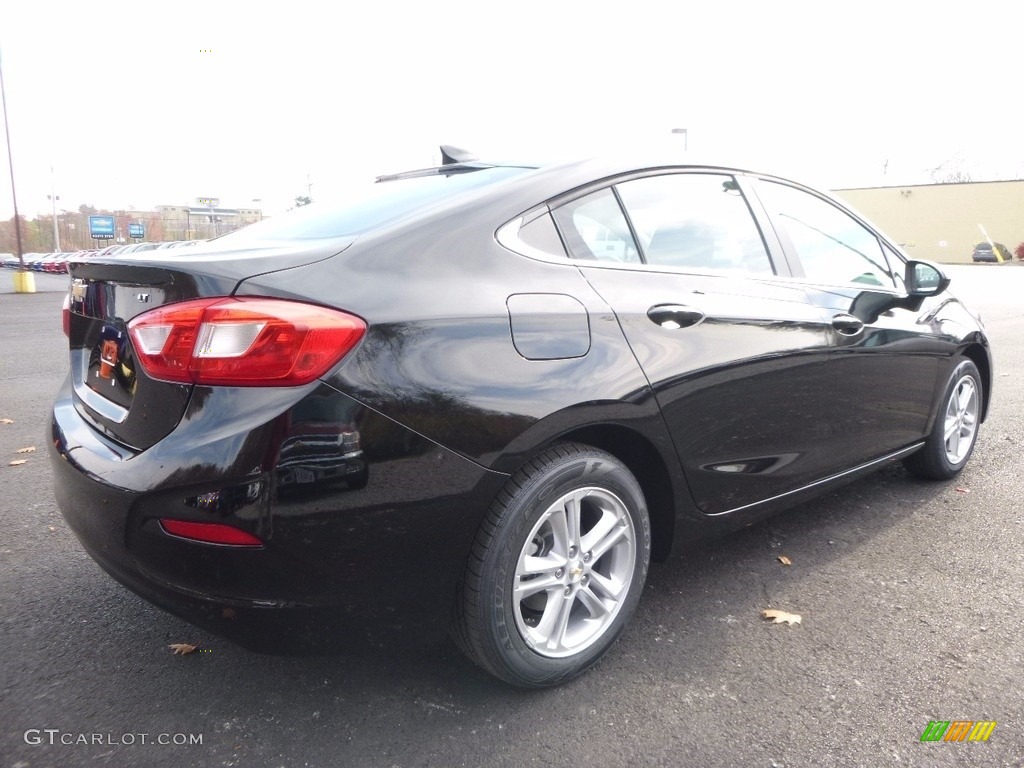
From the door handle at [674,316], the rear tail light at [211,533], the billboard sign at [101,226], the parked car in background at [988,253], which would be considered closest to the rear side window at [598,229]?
the door handle at [674,316]

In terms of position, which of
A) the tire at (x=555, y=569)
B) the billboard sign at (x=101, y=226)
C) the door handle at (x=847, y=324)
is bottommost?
the tire at (x=555, y=569)

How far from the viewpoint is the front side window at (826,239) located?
3.24m

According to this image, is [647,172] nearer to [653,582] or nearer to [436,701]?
[653,582]

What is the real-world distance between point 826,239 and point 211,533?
110 inches

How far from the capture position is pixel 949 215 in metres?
58.3

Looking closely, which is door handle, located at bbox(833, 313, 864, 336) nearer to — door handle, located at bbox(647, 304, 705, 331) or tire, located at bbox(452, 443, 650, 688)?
door handle, located at bbox(647, 304, 705, 331)

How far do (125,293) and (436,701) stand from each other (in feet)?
4.68

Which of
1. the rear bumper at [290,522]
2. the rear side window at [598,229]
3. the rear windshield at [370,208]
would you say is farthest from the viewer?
the rear side window at [598,229]

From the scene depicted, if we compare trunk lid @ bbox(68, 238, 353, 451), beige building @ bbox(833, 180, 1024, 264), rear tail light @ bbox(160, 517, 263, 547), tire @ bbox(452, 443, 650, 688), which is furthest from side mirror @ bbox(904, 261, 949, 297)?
beige building @ bbox(833, 180, 1024, 264)

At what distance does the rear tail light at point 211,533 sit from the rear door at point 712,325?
1207 mm

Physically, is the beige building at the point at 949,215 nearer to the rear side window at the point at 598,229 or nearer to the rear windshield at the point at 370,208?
the rear side window at the point at 598,229

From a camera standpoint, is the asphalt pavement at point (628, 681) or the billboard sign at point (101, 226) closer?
the asphalt pavement at point (628, 681)

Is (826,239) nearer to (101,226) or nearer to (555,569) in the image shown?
(555,569)

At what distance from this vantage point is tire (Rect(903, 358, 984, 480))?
4.06 metres
